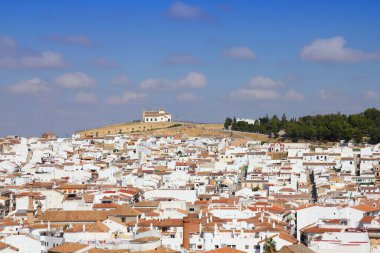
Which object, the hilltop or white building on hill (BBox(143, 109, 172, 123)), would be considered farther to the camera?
white building on hill (BBox(143, 109, 172, 123))

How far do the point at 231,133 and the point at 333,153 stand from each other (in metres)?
34.0

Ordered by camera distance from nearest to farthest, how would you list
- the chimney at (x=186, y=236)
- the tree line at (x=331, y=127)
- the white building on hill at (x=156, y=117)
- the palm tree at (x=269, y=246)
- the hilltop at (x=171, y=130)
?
the palm tree at (x=269, y=246) < the chimney at (x=186, y=236) < the tree line at (x=331, y=127) < the hilltop at (x=171, y=130) < the white building on hill at (x=156, y=117)

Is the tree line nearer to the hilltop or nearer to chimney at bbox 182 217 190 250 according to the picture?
the hilltop

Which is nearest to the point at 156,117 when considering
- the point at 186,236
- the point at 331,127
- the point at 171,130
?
the point at 171,130

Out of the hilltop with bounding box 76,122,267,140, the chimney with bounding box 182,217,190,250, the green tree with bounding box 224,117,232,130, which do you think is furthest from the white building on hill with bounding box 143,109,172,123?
the chimney with bounding box 182,217,190,250

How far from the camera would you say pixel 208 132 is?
117 m

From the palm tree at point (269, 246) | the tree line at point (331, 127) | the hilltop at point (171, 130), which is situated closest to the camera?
the palm tree at point (269, 246)

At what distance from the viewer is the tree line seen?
9175cm

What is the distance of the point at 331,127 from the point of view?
9362 centimetres

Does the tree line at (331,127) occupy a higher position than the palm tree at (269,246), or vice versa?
the tree line at (331,127)

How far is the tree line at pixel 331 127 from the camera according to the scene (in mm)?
91750

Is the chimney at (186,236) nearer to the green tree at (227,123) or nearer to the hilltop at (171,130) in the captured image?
the hilltop at (171,130)

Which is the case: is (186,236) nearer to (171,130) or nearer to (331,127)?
(331,127)

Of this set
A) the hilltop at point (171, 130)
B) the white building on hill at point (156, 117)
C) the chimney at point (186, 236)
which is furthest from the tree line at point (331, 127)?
the chimney at point (186, 236)
